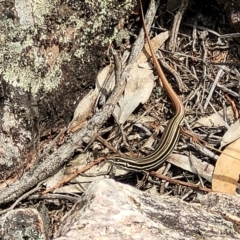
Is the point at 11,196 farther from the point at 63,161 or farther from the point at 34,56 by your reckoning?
the point at 34,56

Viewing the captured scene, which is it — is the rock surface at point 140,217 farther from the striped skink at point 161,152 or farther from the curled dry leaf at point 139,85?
the curled dry leaf at point 139,85

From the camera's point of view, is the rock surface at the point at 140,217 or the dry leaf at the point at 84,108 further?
the dry leaf at the point at 84,108

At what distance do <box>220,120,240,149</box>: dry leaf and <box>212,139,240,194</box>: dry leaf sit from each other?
26 millimetres

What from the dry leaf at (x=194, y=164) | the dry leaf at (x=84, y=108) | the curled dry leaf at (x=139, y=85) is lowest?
the dry leaf at (x=194, y=164)

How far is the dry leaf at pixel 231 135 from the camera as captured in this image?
3209 millimetres

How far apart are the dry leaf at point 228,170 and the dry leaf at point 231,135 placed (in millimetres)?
26

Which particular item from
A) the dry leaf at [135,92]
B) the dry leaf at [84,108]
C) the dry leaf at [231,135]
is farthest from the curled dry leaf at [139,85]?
the dry leaf at [231,135]

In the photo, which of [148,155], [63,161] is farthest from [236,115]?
[63,161]

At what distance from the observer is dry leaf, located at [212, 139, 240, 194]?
3051 mm

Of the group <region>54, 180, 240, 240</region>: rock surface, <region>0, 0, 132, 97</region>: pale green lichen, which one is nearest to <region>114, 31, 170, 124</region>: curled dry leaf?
<region>0, 0, 132, 97</region>: pale green lichen

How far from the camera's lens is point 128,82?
3.48 meters

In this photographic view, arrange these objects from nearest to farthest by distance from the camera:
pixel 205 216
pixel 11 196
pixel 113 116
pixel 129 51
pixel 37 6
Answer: pixel 205 216, pixel 37 6, pixel 11 196, pixel 113 116, pixel 129 51

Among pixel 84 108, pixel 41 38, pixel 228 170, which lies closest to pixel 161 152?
pixel 228 170

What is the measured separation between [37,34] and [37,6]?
15 centimetres
